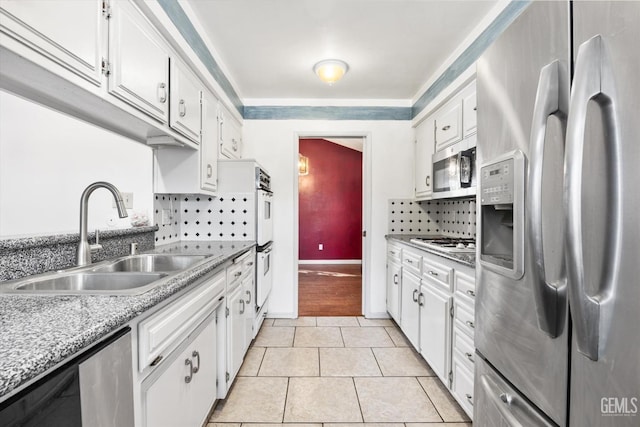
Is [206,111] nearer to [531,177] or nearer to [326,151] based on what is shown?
[531,177]

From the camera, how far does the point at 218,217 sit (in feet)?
8.36

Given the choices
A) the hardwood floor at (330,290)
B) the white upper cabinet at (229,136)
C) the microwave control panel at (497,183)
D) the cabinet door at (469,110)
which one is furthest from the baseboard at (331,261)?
the microwave control panel at (497,183)

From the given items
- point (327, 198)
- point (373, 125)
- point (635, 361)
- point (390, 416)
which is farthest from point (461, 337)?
point (327, 198)

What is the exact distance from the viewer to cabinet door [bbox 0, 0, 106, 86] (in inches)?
30.8

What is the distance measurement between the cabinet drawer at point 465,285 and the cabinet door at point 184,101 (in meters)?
1.83

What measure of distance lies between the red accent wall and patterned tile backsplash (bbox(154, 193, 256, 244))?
3752 millimetres

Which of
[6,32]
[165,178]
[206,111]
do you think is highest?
[206,111]

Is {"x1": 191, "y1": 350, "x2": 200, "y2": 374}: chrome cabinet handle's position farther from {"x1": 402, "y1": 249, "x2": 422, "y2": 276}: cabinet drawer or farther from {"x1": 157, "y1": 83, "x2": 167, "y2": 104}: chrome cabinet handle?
{"x1": 402, "y1": 249, "x2": 422, "y2": 276}: cabinet drawer

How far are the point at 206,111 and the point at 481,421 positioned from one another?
Result: 2343mm


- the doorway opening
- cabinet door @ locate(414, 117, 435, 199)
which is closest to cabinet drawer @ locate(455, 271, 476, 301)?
cabinet door @ locate(414, 117, 435, 199)

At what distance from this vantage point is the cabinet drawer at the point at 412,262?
2.23 metres

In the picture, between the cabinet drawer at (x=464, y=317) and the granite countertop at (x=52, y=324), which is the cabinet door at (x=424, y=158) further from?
the granite countertop at (x=52, y=324)

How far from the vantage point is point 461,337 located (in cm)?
161

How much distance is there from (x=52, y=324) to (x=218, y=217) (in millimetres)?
1923
